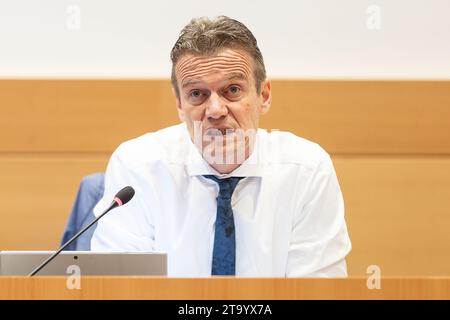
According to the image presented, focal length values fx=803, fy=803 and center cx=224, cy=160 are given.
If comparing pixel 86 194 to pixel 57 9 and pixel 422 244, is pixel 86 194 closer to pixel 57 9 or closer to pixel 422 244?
pixel 57 9

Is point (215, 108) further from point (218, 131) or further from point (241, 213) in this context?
point (241, 213)

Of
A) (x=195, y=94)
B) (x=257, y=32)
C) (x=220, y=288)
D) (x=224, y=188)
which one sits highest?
(x=257, y=32)

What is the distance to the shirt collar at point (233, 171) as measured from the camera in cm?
259

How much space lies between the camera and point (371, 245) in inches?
150

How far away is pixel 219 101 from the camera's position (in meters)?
2.45

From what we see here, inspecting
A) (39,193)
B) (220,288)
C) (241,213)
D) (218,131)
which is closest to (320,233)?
(241,213)

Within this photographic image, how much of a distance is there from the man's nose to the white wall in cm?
134

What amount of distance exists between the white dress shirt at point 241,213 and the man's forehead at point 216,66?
261 mm

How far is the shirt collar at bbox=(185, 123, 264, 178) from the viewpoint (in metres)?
2.59

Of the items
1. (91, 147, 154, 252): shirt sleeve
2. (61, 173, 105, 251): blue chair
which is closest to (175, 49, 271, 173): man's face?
(91, 147, 154, 252): shirt sleeve

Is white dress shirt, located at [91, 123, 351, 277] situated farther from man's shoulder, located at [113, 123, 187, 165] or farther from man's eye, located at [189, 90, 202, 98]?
man's eye, located at [189, 90, 202, 98]

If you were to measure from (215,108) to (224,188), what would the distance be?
0.89ft
